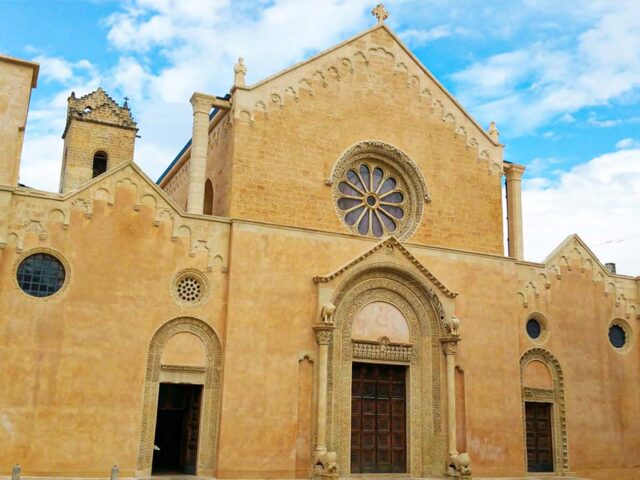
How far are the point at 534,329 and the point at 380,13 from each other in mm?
11427

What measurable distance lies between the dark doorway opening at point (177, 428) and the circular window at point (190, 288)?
88.1 inches

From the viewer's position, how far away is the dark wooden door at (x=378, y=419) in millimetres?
19359

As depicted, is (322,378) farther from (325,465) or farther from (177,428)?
(177,428)

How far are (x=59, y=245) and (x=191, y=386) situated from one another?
5.06 m

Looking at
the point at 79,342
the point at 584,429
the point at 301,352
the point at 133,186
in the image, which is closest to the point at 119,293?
the point at 79,342

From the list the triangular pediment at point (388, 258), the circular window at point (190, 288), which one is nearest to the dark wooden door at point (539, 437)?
the triangular pediment at point (388, 258)

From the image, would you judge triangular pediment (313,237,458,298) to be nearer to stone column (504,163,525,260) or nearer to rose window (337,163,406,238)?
rose window (337,163,406,238)

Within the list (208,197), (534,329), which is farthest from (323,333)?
(534,329)

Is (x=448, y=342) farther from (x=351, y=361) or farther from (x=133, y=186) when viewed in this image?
(x=133, y=186)

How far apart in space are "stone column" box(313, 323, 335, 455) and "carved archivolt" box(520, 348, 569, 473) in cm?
701

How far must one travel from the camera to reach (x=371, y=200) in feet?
71.1

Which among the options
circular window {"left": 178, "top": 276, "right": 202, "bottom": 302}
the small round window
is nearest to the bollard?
the small round window

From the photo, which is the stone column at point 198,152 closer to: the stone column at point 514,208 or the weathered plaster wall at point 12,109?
the weathered plaster wall at point 12,109

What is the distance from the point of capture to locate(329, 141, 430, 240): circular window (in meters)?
21.2
